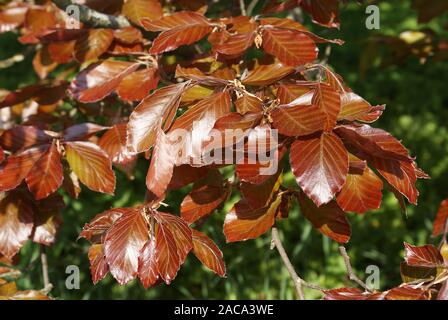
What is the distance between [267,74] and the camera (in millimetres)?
1211

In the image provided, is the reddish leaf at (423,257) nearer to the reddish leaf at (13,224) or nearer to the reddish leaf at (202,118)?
the reddish leaf at (202,118)

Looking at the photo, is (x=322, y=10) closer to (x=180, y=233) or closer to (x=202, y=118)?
(x=202, y=118)

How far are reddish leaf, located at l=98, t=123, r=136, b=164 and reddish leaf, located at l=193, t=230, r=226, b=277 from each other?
0.83ft

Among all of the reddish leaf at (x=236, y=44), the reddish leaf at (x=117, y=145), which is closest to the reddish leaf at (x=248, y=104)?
the reddish leaf at (x=236, y=44)

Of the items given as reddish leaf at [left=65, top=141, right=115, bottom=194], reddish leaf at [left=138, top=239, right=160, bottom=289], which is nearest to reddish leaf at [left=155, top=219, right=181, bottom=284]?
reddish leaf at [left=138, top=239, right=160, bottom=289]

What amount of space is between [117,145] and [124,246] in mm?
326

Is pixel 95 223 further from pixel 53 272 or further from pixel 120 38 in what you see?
pixel 53 272

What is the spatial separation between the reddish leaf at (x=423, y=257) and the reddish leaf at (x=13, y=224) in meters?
0.83

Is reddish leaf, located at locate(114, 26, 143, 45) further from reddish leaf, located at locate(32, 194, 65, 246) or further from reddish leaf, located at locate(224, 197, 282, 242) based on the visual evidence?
reddish leaf, located at locate(224, 197, 282, 242)

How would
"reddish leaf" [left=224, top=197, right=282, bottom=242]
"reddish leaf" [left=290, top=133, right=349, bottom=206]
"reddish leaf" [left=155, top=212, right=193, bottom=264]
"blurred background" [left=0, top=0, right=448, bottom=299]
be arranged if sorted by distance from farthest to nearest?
"blurred background" [left=0, top=0, right=448, bottom=299] → "reddish leaf" [left=224, top=197, right=282, bottom=242] → "reddish leaf" [left=155, top=212, right=193, bottom=264] → "reddish leaf" [left=290, top=133, right=349, bottom=206]

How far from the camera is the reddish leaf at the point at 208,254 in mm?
1203

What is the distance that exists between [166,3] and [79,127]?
19.6 inches

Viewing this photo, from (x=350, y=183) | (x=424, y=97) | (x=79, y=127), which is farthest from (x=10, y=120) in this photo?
(x=424, y=97)

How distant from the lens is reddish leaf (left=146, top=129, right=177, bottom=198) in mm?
1056
